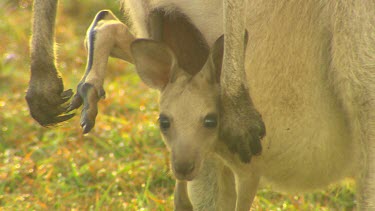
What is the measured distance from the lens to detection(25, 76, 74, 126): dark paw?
381 cm

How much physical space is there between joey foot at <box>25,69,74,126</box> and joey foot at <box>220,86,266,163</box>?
0.82m

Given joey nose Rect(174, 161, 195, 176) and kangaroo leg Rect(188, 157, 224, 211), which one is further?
kangaroo leg Rect(188, 157, 224, 211)

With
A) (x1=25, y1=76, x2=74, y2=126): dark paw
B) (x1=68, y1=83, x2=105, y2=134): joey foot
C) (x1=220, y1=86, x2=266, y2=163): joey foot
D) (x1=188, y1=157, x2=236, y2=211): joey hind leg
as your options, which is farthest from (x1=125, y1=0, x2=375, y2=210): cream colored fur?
(x1=25, y1=76, x2=74, y2=126): dark paw

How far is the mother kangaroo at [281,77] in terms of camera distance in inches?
132

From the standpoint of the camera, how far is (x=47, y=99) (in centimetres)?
381

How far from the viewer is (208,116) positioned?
3205 mm

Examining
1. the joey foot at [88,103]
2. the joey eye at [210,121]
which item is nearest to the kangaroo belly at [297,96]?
the joey eye at [210,121]

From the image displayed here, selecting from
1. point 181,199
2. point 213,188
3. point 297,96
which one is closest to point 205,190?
point 213,188

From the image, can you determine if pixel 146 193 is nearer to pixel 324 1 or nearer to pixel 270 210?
pixel 270 210

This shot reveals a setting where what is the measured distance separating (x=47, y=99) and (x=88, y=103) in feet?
1.39

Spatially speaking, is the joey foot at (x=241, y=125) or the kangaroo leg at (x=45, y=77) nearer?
the joey foot at (x=241, y=125)

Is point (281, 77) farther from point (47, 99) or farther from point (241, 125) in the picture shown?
point (47, 99)

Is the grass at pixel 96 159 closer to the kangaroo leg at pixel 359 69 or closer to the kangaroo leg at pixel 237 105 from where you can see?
the kangaroo leg at pixel 359 69

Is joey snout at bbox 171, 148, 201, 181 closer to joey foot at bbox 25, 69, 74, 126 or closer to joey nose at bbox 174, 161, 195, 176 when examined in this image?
joey nose at bbox 174, 161, 195, 176
